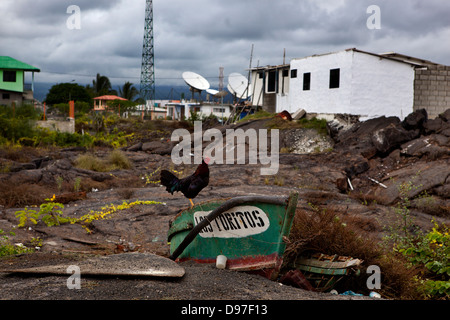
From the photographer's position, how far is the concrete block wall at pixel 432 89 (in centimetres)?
2355

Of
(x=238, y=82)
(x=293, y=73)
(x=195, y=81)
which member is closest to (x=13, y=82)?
(x=195, y=81)

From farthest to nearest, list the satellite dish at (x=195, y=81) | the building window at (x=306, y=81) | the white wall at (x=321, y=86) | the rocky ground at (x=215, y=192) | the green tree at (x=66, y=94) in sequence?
the green tree at (x=66, y=94) < the satellite dish at (x=195, y=81) < the building window at (x=306, y=81) < the white wall at (x=321, y=86) < the rocky ground at (x=215, y=192)

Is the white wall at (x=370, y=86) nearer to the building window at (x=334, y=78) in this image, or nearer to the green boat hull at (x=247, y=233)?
the building window at (x=334, y=78)

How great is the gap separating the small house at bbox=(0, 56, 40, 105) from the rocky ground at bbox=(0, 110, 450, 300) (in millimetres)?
19532

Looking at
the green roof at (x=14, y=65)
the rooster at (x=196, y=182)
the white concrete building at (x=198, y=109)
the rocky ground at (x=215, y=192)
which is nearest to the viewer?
the rocky ground at (x=215, y=192)

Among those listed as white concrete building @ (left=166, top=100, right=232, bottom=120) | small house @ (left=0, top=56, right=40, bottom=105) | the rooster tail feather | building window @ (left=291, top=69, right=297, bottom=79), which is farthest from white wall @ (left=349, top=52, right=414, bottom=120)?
small house @ (left=0, top=56, right=40, bottom=105)

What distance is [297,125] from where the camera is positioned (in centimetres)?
2494

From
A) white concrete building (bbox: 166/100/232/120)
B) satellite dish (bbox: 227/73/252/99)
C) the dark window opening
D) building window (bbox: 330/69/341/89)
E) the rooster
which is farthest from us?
white concrete building (bbox: 166/100/232/120)

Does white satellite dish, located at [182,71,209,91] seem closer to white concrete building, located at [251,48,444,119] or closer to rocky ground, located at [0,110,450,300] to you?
rocky ground, located at [0,110,450,300]

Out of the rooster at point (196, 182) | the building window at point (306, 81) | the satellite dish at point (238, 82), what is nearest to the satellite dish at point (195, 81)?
the satellite dish at point (238, 82)

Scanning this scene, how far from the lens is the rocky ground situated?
193 inches

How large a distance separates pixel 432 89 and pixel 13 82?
3285 cm

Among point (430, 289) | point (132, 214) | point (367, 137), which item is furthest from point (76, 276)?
point (367, 137)

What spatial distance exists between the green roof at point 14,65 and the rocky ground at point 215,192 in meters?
19.8
